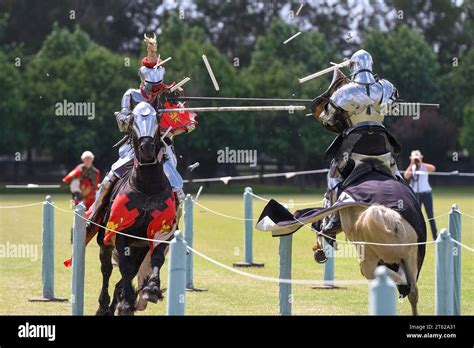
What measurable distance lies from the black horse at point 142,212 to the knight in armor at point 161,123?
0.51m

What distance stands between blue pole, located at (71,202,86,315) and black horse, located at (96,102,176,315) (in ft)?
0.88

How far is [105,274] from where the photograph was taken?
12.2 m

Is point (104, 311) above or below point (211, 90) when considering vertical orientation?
below

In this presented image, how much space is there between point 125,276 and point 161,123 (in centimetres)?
228

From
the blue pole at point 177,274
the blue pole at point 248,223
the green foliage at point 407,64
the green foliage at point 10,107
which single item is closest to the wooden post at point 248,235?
the blue pole at point 248,223

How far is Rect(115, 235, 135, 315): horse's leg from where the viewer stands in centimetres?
1083

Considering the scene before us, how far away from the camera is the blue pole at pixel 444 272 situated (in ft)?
29.6

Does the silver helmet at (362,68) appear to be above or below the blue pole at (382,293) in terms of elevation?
above

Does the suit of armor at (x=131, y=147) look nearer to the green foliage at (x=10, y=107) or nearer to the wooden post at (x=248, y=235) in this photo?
the wooden post at (x=248, y=235)

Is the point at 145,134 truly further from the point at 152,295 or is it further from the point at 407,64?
the point at 407,64

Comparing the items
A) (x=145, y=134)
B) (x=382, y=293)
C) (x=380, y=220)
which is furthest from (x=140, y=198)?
(x=382, y=293)

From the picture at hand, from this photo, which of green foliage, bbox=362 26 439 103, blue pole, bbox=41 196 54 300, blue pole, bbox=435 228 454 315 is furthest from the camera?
green foliage, bbox=362 26 439 103

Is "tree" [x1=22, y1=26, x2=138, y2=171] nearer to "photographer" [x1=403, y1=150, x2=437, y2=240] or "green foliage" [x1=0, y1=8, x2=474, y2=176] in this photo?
"green foliage" [x1=0, y1=8, x2=474, y2=176]

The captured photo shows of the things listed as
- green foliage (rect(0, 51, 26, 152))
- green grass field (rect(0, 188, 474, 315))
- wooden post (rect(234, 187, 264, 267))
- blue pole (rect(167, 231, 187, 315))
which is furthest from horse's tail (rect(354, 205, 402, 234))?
green foliage (rect(0, 51, 26, 152))
